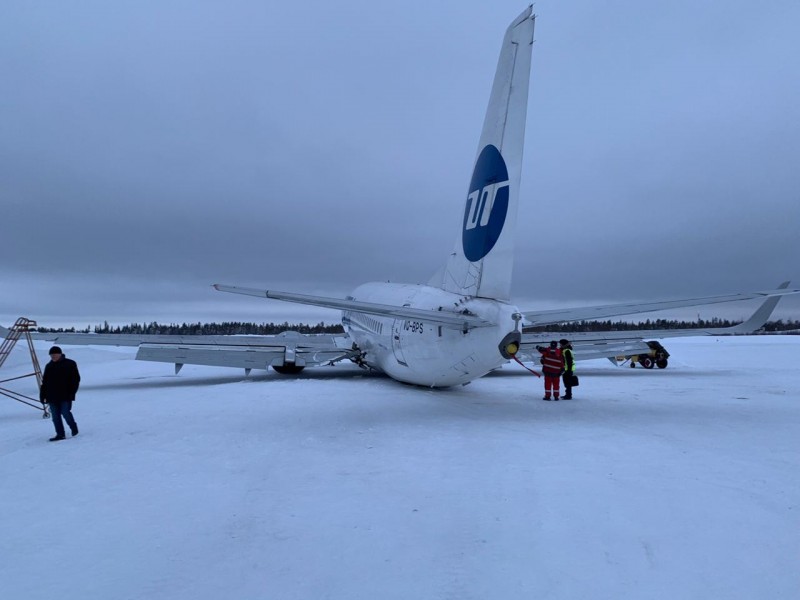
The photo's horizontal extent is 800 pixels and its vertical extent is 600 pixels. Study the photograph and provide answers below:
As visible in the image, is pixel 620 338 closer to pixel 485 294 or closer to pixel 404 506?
pixel 485 294

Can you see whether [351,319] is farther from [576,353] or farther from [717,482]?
[717,482]

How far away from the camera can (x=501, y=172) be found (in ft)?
32.4

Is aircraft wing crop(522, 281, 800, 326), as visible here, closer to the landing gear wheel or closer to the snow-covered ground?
the snow-covered ground

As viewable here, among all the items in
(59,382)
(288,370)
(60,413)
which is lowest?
(288,370)

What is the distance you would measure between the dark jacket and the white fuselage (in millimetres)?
6752

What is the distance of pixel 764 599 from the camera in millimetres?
3230

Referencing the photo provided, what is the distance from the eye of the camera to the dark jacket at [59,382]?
8.12m

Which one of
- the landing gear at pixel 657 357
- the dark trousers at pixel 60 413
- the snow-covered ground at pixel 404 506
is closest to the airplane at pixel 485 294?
the snow-covered ground at pixel 404 506

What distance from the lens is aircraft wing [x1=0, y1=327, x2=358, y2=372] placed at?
15680 mm

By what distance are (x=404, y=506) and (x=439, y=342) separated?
19.3 feet

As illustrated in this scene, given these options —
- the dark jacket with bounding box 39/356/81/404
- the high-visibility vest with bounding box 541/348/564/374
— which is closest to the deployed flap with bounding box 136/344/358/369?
the dark jacket with bounding box 39/356/81/404

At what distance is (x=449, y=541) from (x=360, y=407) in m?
6.50

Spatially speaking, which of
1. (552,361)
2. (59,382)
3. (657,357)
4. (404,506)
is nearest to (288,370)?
(552,361)

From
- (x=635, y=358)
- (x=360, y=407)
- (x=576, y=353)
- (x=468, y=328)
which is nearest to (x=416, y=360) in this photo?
(x=360, y=407)
